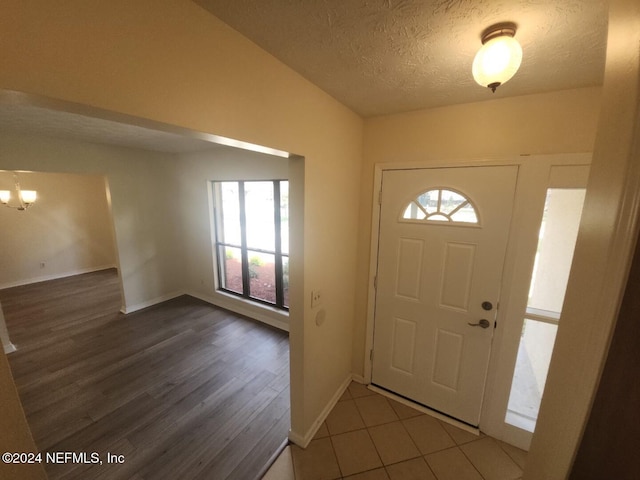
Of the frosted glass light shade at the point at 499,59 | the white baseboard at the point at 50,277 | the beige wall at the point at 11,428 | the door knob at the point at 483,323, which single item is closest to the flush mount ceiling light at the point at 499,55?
the frosted glass light shade at the point at 499,59

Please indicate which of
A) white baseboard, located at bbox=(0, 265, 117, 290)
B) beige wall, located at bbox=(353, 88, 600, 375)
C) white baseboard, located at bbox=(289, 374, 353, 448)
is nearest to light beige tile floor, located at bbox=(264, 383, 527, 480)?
white baseboard, located at bbox=(289, 374, 353, 448)

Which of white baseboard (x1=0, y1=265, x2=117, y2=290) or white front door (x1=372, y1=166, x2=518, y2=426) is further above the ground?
white front door (x1=372, y1=166, x2=518, y2=426)

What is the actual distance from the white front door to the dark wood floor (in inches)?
47.9

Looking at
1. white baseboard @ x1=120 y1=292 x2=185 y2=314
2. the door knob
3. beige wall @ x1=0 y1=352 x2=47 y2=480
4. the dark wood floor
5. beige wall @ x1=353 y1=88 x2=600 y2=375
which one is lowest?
the dark wood floor

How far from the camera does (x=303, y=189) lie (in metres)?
1.46

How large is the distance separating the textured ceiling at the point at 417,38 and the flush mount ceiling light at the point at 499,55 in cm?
4

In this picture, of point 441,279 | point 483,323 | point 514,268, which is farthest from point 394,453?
point 514,268

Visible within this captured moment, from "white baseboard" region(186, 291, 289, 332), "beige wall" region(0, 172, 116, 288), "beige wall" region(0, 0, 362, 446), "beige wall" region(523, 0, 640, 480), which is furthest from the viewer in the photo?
"beige wall" region(0, 172, 116, 288)

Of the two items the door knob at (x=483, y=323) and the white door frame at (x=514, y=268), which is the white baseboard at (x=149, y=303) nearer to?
the white door frame at (x=514, y=268)

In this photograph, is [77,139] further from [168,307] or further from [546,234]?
[546,234]

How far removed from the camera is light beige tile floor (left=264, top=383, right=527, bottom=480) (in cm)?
157

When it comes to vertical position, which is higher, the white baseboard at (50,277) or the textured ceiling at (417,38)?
the textured ceiling at (417,38)

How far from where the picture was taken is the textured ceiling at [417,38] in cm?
86

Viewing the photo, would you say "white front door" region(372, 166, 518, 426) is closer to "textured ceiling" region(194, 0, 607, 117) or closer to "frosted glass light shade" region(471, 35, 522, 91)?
"textured ceiling" region(194, 0, 607, 117)
